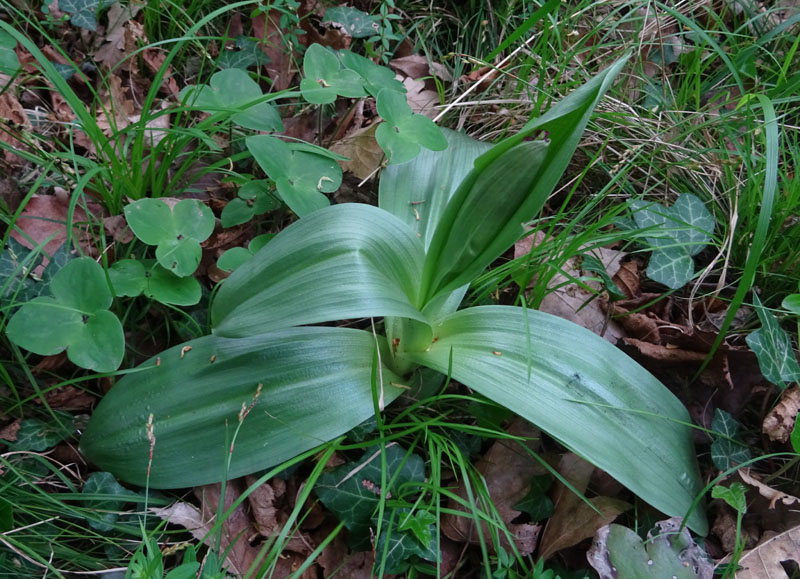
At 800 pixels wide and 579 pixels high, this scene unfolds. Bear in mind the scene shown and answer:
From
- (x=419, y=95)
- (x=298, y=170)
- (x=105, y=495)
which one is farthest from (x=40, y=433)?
(x=419, y=95)

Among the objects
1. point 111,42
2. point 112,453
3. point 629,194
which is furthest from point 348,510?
point 111,42

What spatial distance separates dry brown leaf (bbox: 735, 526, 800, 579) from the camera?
44.8 inches

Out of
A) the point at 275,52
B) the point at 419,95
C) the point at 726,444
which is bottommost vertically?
the point at 726,444

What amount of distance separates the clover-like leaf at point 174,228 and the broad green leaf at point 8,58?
19.6 inches

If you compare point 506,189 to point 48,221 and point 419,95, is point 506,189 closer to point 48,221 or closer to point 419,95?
point 419,95

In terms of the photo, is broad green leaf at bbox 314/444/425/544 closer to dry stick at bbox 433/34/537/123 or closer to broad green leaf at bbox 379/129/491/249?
broad green leaf at bbox 379/129/491/249

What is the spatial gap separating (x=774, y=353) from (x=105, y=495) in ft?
4.43

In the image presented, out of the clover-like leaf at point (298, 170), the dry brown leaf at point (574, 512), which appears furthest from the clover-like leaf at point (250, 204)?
the dry brown leaf at point (574, 512)

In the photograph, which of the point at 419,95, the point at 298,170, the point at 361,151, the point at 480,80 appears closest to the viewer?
the point at 298,170

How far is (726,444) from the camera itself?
1239 mm

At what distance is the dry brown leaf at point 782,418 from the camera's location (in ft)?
4.09

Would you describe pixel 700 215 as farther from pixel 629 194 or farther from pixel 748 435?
pixel 748 435

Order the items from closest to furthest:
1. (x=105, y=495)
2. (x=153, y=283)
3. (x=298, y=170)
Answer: (x=105, y=495)
(x=153, y=283)
(x=298, y=170)

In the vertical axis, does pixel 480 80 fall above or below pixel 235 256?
above
